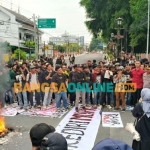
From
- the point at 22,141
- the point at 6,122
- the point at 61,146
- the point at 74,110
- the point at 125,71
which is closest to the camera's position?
the point at 61,146

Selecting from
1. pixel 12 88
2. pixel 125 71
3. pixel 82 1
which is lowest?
pixel 12 88

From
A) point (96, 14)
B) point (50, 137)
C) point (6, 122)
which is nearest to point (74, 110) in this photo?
point (6, 122)

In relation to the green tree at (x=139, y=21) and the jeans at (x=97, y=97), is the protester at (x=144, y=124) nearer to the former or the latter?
the jeans at (x=97, y=97)

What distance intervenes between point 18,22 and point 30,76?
35.2 m

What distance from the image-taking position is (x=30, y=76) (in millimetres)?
9367

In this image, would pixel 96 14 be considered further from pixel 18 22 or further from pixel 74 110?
pixel 74 110

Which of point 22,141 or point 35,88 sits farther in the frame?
point 35,88

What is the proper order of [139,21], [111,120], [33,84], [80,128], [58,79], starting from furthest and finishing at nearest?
[139,21] → [33,84] → [58,79] → [111,120] → [80,128]

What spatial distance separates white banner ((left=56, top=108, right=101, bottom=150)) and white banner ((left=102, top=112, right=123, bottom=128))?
0.20 meters

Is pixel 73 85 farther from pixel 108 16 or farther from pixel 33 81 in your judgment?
pixel 108 16

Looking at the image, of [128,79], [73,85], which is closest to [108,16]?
[128,79]

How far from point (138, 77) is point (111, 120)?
216 centimetres

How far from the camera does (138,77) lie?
30.3ft

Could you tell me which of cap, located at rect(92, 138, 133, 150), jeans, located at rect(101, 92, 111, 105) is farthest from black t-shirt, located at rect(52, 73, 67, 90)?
cap, located at rect(92, 138, 133, 150)
